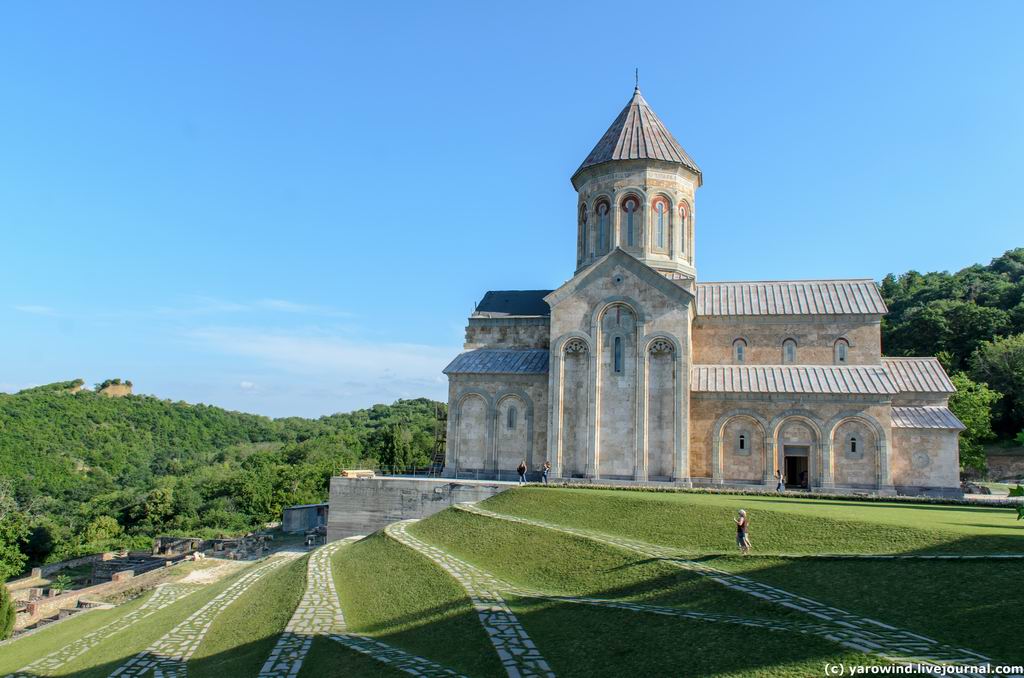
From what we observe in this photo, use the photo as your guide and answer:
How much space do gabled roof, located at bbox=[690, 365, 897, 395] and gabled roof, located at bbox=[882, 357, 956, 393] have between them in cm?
61

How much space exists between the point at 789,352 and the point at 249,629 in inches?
835

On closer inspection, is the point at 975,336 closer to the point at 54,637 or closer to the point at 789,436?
the point at 789,436

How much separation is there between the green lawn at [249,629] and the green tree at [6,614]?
10.3 metres

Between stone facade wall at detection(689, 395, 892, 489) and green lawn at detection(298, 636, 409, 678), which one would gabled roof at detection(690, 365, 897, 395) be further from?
green lawn at detection(298, 636, 409, 678)

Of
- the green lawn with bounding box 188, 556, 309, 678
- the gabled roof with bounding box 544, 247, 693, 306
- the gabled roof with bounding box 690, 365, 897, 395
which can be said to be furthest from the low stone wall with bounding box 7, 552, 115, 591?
the gabled roof with bounding box 690, 365, 897, 395

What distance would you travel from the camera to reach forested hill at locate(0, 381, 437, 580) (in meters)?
43.6

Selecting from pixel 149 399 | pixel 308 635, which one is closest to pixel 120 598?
pixel 308 635

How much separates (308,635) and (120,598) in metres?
→ 14.3

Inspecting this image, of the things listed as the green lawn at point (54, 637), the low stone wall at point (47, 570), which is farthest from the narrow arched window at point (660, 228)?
the low stone wall at point (47, 570)

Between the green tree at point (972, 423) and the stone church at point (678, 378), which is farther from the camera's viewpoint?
the green tree at point (972, 423)

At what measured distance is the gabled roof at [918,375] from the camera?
25.3 m

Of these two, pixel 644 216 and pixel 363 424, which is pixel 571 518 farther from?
pixel 363 424

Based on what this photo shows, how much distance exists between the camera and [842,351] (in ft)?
86.8

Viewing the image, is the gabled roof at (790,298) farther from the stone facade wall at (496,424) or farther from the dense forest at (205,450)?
the dense forest at (205,450)
